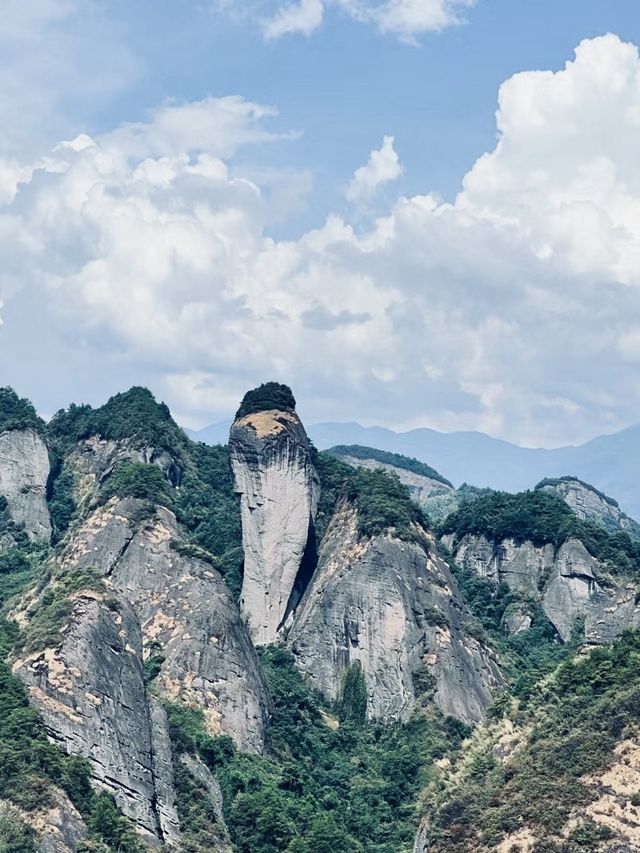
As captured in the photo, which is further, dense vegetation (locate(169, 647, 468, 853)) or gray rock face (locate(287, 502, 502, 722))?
gray rock face (locate(287, 502, 502, 722))

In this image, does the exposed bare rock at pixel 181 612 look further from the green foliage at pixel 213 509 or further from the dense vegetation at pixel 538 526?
the dense vegetation at pixel 538 526

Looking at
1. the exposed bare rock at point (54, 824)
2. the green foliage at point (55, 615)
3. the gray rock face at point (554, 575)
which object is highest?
the gray rock face at point (554, 575)

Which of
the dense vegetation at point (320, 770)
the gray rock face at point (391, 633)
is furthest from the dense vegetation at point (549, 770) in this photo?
the gray rock face at point (391, 633)

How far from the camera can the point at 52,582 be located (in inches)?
3792

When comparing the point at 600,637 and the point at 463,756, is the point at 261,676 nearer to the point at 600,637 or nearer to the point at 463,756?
the point at 600,637

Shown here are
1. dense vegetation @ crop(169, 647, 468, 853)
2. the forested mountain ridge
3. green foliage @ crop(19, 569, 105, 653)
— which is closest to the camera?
the forested mountain ridge

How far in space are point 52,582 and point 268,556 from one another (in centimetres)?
1766

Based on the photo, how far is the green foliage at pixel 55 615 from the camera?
6994cm

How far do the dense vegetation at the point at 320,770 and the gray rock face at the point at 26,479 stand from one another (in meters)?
31.1

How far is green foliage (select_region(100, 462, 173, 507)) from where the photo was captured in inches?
4008

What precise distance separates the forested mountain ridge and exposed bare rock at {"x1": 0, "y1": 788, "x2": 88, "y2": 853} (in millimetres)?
125

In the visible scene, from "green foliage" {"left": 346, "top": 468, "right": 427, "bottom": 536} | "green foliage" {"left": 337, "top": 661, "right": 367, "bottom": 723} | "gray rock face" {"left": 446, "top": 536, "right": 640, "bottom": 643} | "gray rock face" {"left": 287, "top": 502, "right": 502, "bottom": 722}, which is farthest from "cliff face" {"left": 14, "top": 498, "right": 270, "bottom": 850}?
"gray rock face" {"left": 446, "top": 536, "right": 640, "bottom": 643}

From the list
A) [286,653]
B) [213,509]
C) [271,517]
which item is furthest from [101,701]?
[213,509]

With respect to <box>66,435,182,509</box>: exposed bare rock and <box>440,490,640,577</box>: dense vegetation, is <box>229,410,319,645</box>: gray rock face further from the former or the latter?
<box>440,490,640,577</box>: dense vegetation
